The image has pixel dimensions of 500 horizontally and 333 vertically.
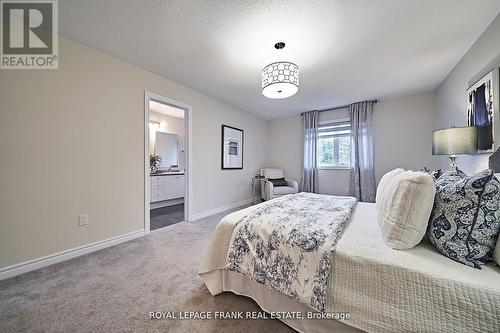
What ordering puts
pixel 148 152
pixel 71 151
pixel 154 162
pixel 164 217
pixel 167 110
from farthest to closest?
pixel 167 110
pixel 154 162
pixel 164 217
pixel 148 152
pixel 71 151

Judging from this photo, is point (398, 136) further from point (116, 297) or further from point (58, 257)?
point (58, 257)

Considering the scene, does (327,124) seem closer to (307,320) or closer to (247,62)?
(247,62)

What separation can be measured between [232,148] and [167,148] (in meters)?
2.13

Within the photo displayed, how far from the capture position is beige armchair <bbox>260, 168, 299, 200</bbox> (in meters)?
4.27

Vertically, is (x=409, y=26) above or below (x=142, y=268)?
above

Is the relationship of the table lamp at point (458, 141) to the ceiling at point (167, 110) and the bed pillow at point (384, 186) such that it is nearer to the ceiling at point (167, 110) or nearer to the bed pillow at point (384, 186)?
the bed pillow at point (384, 186)

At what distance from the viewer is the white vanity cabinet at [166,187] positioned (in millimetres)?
4219

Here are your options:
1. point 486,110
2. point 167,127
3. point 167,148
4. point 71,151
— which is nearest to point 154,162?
point 167,148

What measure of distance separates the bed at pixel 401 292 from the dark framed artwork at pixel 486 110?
157cm

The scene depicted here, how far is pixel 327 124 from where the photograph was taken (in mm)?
4535

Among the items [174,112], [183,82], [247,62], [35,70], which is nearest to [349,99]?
[247,62]

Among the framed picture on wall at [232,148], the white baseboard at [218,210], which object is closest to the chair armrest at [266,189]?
the white baseboard at [218,210]

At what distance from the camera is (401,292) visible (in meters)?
0.86

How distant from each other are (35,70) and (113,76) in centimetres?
69
